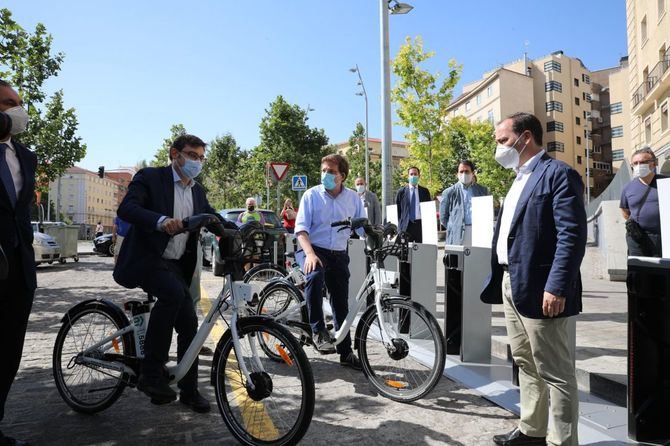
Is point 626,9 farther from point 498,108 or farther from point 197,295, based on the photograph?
point 498,108

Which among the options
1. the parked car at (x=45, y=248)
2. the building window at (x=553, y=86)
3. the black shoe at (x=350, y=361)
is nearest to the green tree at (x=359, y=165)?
the building window at (x=553, y=86)

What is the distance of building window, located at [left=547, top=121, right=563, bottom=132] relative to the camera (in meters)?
68.4

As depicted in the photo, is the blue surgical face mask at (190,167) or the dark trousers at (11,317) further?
the blue surgical face mask at (190,167)

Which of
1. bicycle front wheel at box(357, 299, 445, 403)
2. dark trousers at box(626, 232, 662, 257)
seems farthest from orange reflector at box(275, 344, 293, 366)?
dark trousers at box(626, 232, 662, 257)

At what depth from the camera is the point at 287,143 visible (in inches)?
1427

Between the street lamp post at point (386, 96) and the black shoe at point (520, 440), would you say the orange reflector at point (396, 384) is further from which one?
the street lamp post at point (386, 96)

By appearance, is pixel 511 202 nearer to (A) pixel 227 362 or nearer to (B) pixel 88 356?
(A) pixel 227 362

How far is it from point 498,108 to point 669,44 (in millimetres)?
45560

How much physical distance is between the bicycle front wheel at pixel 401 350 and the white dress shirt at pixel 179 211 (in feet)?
4.98

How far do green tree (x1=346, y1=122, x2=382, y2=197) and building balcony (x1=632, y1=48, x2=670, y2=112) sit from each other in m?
30.6

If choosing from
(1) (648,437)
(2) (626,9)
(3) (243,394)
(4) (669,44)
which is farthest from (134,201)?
(2) (626,9)

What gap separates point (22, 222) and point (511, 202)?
2.97 meters

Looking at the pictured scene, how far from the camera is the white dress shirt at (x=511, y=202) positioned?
2900mm

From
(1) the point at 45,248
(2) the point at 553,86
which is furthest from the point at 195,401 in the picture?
(2) the point at 553,86
